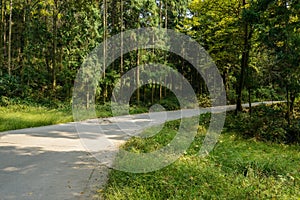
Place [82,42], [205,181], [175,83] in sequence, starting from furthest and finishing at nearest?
[175,83], [82,42], [205,181]

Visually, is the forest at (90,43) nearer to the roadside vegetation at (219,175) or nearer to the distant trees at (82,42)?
the distant trees at (82,42)

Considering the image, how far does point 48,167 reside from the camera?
6.23 metres

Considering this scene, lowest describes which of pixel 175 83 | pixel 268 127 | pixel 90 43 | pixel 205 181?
pixel 205 181

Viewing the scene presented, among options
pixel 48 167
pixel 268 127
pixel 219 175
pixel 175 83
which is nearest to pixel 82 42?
pixel 175 83

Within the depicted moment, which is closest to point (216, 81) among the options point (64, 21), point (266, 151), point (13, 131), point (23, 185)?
point (64, 21)

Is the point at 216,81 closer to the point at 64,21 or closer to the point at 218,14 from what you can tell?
the point at 218,14

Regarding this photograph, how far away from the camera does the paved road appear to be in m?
4.82

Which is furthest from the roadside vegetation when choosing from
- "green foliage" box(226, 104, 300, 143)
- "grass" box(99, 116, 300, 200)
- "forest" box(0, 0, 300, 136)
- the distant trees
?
the distant trees

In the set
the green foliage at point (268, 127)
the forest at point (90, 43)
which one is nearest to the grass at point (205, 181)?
the green foliage at point (268, 127)

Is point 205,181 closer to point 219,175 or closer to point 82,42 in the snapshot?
point 219,175

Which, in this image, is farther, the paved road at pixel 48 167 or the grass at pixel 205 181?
the paved road at pixel 48 167

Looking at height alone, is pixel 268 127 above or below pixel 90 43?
below

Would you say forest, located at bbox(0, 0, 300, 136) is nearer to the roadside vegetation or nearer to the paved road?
the roadside vegetation

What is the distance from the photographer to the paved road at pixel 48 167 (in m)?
4.82
